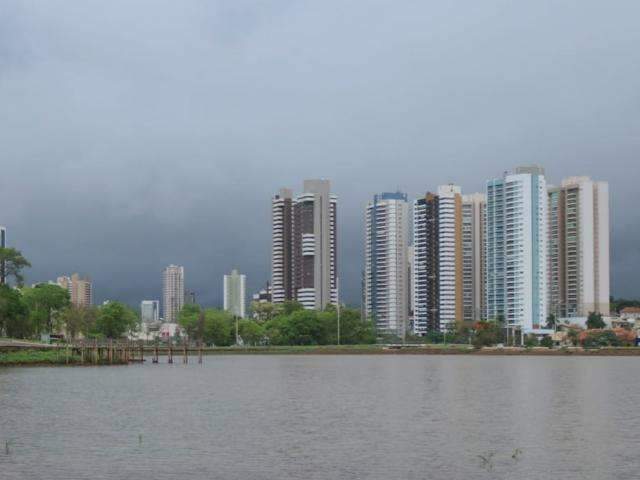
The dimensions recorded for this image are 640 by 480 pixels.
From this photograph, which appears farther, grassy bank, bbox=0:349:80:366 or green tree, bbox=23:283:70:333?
green tree, bbox=23:283:70:333

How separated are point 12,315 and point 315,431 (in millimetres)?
102874

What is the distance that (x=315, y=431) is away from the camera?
51.6m

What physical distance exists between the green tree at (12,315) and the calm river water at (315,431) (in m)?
51.1

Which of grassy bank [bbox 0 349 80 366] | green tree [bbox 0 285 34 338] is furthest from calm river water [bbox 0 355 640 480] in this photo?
green tree [bbox 0 285 34 338]

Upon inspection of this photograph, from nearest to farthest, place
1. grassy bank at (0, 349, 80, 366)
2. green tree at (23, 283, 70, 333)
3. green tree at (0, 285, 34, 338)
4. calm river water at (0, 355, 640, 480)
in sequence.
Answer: calm river water at (0, 355, 640, 480), grassy bank at (0, 349, 80, 366), green tree at (0, 285, 34, 338), green tree at (23, 283, 70, 333)

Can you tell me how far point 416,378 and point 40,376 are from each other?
1638 inches

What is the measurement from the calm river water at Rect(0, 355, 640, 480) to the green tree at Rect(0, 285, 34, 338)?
51086 millimetres

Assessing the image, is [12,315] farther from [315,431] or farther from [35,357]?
[315,431]

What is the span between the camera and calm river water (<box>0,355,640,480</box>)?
38.8 meters

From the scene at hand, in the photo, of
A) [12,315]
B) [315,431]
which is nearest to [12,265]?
[12,315]

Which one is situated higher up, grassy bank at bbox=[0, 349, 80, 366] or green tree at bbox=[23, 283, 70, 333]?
green tree at bbox=[23, 283, 70, 333]

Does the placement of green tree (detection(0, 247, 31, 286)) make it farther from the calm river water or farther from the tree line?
the calm river water

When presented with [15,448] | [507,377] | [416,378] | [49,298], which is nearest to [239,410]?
[15,448]

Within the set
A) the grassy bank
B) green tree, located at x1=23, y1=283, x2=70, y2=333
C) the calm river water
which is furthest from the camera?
green tree, located at x1=23, y1=283, x2=70, y2=333
